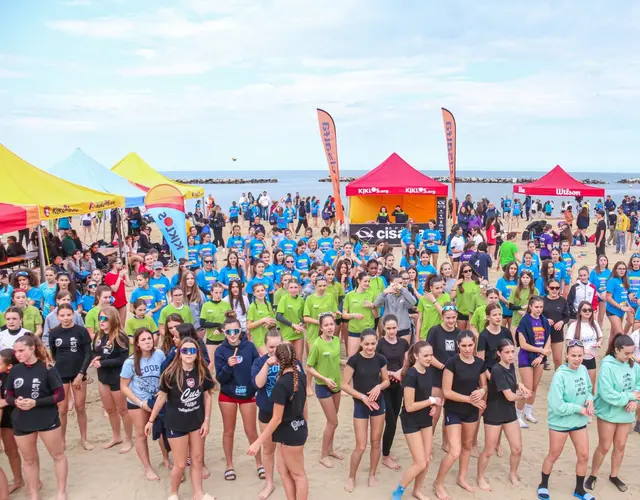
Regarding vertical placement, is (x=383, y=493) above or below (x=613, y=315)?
below

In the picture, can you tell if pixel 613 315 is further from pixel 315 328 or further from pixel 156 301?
pixel 156 301

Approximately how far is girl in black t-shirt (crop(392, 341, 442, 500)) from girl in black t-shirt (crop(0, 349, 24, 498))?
3.20m

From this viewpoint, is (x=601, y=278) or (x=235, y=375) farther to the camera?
(x=601, y=278)

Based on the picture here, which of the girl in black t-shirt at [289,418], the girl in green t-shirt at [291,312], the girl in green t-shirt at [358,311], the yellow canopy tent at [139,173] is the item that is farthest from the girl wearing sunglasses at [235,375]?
the yellow canopy tent at [139,173]

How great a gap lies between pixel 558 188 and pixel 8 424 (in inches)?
754

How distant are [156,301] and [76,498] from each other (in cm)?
291

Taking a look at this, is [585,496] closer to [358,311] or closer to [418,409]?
[418,409]

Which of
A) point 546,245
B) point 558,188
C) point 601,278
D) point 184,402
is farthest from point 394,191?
point 184,402

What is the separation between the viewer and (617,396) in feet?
14.8

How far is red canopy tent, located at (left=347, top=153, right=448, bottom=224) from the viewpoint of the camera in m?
18.3

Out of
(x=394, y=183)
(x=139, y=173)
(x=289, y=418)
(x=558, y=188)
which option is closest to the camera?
(x=289, y=418)

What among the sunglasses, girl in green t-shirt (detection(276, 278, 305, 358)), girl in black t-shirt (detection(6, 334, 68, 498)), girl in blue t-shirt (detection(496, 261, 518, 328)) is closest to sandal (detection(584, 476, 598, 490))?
girl in blue t-shirt (detection(496, 261, 518, 328))

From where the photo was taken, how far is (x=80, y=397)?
213 inches

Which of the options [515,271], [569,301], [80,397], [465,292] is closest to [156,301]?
[80,397]
